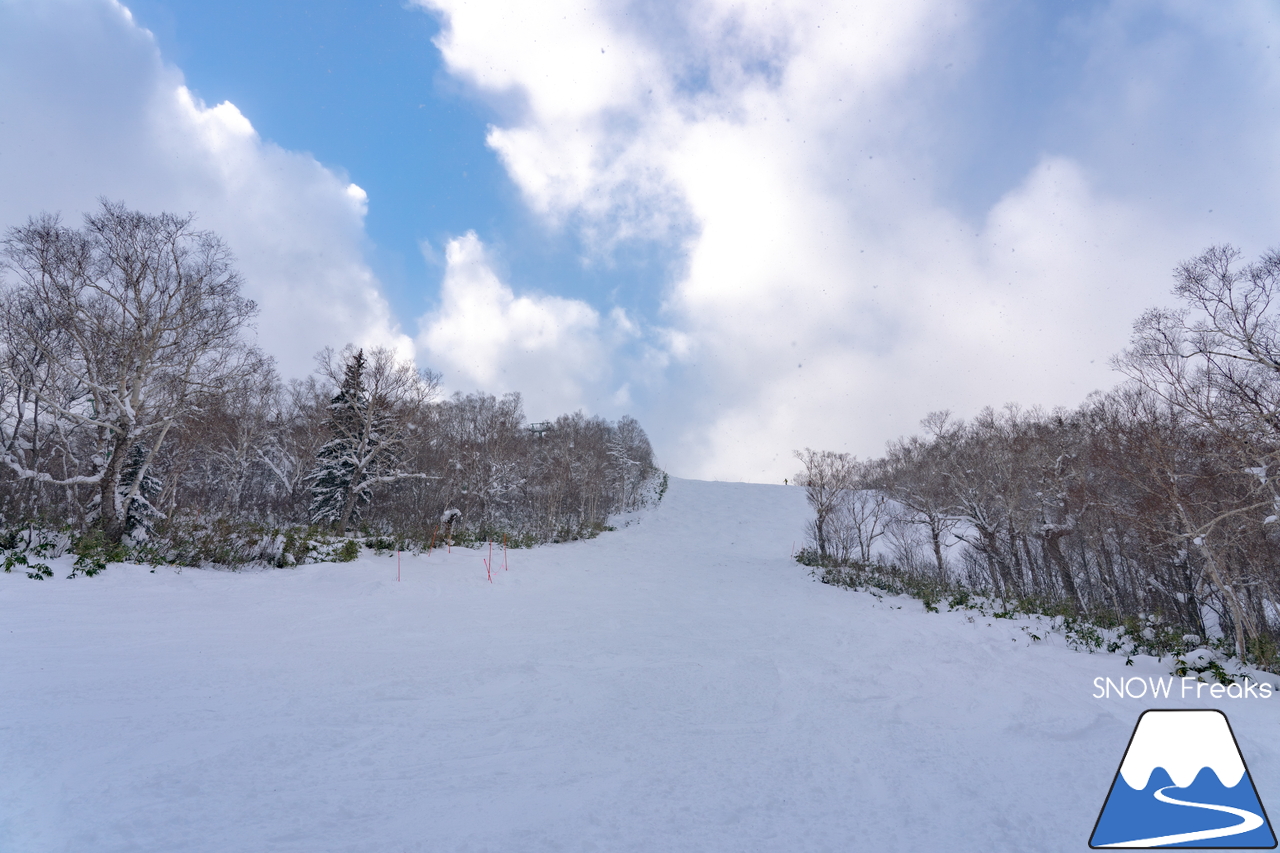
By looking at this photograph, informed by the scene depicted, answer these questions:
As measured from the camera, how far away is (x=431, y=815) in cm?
271

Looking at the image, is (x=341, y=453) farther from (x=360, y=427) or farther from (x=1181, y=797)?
(x=1181, y=797)

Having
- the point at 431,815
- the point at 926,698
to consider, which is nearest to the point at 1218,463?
the point at 926,698

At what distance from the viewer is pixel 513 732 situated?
12.8 feet

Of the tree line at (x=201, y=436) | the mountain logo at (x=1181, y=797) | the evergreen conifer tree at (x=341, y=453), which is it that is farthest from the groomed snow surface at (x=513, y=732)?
the evergreen conifer tree at (x=341, y=453)

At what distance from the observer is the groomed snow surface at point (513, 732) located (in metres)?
2.64

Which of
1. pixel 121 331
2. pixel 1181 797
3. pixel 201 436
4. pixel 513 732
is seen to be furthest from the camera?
pixel 201 436

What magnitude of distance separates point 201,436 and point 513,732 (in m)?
23.9

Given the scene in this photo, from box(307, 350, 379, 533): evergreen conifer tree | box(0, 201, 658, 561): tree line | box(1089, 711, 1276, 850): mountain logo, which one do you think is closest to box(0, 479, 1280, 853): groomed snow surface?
box(1089, 711, 1276, 850): mountain logo

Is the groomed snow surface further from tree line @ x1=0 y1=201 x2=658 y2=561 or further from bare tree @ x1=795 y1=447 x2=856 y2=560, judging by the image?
bare tree @ x1=795 y1=447 x2=856 y2=560

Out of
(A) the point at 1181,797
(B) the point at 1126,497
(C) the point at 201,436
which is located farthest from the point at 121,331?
(B) the point at 1126,497

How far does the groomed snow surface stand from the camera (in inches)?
104

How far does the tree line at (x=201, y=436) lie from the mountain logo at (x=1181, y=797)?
13.6 m

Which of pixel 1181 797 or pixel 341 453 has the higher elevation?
pixel 341 453

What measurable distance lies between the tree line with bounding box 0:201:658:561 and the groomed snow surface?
251 inches
